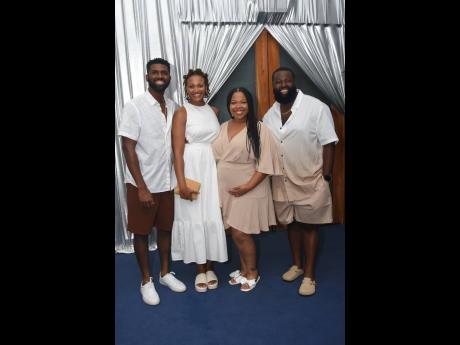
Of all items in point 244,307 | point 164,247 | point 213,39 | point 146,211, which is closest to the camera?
point 244,307

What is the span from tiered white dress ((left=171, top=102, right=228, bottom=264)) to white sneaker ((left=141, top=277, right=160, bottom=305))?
0.26 m

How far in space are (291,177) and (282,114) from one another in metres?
0.46

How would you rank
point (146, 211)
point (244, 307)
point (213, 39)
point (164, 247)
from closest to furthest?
point (244, 307) → point (146, 211) → point (164, 247) → point (213, 39)

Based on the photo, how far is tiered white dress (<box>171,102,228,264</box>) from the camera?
9.66 ft

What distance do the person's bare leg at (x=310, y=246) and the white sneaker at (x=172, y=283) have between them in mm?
907

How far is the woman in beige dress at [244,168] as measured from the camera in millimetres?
2936

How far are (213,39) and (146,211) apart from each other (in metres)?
1.39

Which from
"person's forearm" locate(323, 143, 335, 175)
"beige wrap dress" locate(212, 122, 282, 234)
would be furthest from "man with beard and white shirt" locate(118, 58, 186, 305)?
"person's forearm" locate(323, 143, 335, 175)

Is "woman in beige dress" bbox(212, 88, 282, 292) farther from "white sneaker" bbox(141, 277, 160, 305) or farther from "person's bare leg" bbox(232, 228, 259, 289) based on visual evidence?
"white sneaker" bbox(141, 277, 160, 305)

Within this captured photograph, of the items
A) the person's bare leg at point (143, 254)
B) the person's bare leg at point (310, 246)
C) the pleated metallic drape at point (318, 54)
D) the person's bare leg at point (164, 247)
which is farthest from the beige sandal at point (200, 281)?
the pleated metallic drape at point (318, 54)

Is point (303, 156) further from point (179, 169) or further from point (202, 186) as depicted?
point (179, 169)

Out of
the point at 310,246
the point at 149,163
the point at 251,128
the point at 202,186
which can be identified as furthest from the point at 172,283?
the point at 251,128

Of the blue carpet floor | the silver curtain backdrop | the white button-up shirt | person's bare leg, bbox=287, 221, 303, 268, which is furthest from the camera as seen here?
person's bare leg, bbox=287, 221, 303, 268

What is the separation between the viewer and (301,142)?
302 cm
